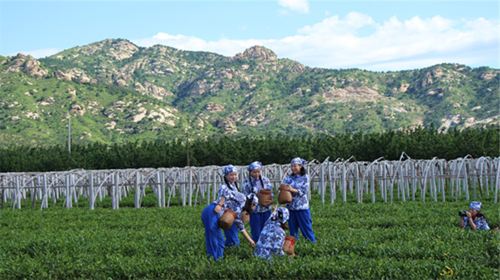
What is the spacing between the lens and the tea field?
9.74 m

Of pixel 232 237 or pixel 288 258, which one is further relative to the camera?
pixel 232 237

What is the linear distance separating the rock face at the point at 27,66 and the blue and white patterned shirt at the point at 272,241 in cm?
11483

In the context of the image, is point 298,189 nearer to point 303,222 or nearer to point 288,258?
point 303,222

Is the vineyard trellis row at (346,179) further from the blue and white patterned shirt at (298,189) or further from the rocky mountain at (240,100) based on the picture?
the rocky mountain at (240,100)

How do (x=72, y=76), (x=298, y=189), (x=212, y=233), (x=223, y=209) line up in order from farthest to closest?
(x=72, y=76)
(x=298, y=189)
(x=223, y=209)
(x=212, y=233)

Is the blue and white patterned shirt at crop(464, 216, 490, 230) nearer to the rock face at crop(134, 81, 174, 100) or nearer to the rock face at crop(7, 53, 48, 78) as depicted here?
the rock face at crop(7, 53, 48, 78)

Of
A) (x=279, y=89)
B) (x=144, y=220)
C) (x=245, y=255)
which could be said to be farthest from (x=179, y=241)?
(x=279, y=89)

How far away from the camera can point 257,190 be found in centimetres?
1180

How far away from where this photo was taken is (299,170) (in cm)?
1241

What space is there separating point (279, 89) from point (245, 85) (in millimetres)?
9032

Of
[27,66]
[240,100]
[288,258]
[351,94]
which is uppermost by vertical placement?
[27,66]

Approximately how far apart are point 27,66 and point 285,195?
380ft

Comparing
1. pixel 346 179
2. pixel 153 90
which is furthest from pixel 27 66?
pixel 346 179

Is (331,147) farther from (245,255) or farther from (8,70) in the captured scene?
(8,70)
